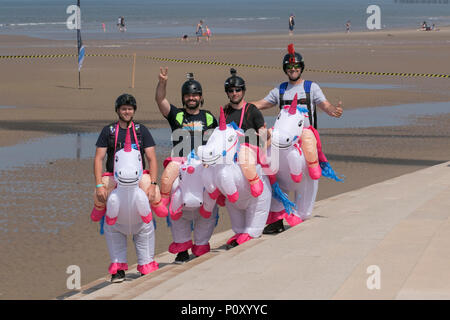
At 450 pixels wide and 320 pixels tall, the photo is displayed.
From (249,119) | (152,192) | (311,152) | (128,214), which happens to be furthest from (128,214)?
(311,152)

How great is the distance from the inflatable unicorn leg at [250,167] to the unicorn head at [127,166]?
3.54 feet

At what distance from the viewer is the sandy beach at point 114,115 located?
32.2 feet

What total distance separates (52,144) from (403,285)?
11.8 metres

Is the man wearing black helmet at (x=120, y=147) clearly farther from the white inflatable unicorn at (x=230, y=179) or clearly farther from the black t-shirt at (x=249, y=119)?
the black t-shirt at (x=249, y=119)

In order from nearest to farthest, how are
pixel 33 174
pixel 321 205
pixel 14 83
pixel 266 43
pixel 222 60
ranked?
pixel 321 205 < pixel 33 174 < pixel 14 83 < pixel 222 60 < pixel 266 43

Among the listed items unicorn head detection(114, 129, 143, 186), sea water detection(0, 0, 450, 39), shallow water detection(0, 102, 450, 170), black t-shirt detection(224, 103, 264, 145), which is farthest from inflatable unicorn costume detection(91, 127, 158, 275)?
sea water detection(0, 0, 450, 39)

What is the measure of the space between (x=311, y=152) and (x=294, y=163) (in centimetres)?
25

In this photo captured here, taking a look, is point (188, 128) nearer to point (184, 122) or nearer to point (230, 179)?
point (184, 122)

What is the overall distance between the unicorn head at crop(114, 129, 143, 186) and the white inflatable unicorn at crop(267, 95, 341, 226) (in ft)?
5.55

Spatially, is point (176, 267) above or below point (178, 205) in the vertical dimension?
below
